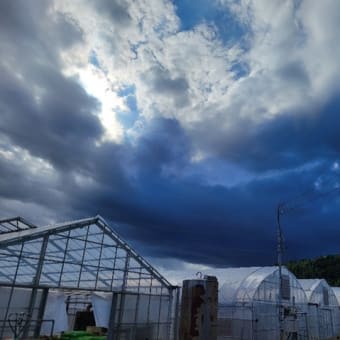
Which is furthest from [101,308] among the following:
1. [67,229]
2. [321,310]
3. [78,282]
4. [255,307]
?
[321,310]

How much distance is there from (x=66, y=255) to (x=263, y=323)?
12.4 m

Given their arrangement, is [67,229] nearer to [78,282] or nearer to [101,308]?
[78,282]

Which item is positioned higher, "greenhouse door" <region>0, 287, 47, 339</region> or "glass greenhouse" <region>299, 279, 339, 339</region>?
"glass greenhouse" <region>299, 279, 339, 339</region>

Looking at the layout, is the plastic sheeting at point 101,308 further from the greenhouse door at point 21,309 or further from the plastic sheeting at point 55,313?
the greenhouse door at point 21,309

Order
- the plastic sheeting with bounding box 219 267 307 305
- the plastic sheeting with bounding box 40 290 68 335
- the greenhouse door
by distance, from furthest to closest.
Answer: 1. the plastic sheeting with bounding box 219 267 307 305
2. the plastic sheeting with bounding box 40 290 68 335
3. the greenhouse door

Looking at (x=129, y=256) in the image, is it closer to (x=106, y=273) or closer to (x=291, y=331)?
(x=106, y=273)

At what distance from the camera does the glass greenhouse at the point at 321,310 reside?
25.9 m

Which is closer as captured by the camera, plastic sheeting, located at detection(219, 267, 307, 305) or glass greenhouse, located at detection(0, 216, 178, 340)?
glass greenhouse, located at detection(0, 216, 178, 340)

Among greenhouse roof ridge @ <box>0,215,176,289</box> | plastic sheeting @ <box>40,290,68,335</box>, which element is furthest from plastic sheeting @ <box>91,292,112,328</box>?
greenhouse roof ridge @ <box>0,215,176,289</box>

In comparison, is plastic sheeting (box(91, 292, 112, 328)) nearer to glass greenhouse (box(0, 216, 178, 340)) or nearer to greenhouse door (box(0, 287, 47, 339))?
glass greenhouse (box(0, 216, 178, 340))

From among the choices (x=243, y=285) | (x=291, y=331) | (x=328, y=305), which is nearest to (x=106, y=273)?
(x=243, y=285)

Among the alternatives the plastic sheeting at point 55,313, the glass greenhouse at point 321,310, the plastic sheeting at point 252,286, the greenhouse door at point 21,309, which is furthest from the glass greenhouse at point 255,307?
the greenhouse door at point 21,309

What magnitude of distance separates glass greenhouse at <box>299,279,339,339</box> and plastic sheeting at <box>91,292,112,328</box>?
51.8ft

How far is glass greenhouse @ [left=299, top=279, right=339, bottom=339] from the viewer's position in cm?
2589
